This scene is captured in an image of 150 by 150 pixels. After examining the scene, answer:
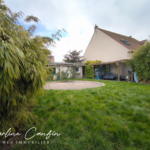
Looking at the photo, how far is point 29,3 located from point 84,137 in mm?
5048

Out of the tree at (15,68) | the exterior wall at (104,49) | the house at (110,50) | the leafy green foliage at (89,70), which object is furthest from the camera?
the leafy green foliage at (89,70)

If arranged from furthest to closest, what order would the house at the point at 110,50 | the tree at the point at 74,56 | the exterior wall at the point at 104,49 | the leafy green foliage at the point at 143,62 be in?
the tree at the point at 74,56 → the exterior wall at the point at 104,49 → the house at the point at 110,50 → the leafy green foliage at the point at 143,62

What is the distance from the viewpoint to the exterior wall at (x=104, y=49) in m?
11.4

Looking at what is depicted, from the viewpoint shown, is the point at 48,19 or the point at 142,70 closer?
the point at 48,19

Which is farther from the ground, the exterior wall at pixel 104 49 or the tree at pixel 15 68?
the exterior wall at pixel 104 49

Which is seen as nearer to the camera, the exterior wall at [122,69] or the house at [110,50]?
the house at [110,50]

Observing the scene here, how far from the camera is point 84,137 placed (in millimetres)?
1671

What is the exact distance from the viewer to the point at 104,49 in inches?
523

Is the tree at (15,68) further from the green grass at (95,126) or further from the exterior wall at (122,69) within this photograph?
the exterior wall at (122,69)

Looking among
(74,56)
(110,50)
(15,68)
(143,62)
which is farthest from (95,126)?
(74,56)

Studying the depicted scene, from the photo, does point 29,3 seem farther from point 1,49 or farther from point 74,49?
point 74,49

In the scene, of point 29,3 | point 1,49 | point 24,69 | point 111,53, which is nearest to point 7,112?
point 24,69

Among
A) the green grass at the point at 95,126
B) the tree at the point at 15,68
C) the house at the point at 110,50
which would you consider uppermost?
the house at the point at 110,50

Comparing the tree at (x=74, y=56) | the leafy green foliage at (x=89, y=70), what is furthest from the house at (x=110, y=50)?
the tree at (x=74, y=56)
